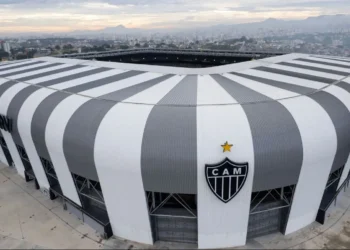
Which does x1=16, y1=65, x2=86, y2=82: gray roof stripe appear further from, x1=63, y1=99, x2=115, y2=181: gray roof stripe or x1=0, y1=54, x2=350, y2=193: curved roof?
x1=63, y1=99, x2=115, y2=181: gray roof stripe

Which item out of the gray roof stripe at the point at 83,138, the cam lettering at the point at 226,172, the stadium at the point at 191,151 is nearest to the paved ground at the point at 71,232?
the stadium at the point at 191,151

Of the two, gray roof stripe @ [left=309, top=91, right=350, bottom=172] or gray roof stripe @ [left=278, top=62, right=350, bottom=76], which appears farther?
gray roof stripe @ [left=278, top=62, right=350, bottom=76]

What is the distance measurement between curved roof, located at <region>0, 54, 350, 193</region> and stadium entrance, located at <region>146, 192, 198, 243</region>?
2707 mm

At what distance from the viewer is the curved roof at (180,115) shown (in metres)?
18.1

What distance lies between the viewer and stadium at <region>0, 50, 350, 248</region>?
18.0 meters

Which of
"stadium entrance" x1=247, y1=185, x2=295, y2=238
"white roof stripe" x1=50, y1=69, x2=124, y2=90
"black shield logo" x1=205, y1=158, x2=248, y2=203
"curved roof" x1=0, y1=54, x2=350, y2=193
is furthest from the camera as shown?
"white roof stripe" x1=50, y1=69, x2=124, y2=90

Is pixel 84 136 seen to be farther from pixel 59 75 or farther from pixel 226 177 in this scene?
pixel 59 75

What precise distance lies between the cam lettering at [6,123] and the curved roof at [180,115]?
0.59 m

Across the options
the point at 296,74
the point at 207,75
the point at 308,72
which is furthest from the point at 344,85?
the point at 207,75

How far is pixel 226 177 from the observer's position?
1766cm

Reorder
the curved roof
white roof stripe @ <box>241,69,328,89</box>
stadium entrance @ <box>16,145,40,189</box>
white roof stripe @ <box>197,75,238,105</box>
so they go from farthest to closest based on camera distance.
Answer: stadium entrance @ <box>16,145,40,189</box> < white roof stripe @ <box>241,69,328,89</box> < white roof stripe @ <box>197,75,238,105</box> < the curved roof

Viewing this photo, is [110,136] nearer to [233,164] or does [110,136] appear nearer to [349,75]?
[233,164]

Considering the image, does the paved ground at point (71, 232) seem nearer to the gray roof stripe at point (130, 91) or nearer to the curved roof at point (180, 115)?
the curved roof at point (180, 115)

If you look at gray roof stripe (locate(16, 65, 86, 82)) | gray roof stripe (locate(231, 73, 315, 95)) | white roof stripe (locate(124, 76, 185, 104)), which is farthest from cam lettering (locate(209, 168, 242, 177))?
gray roof stripe (locate(16, 65, 86, 82))
